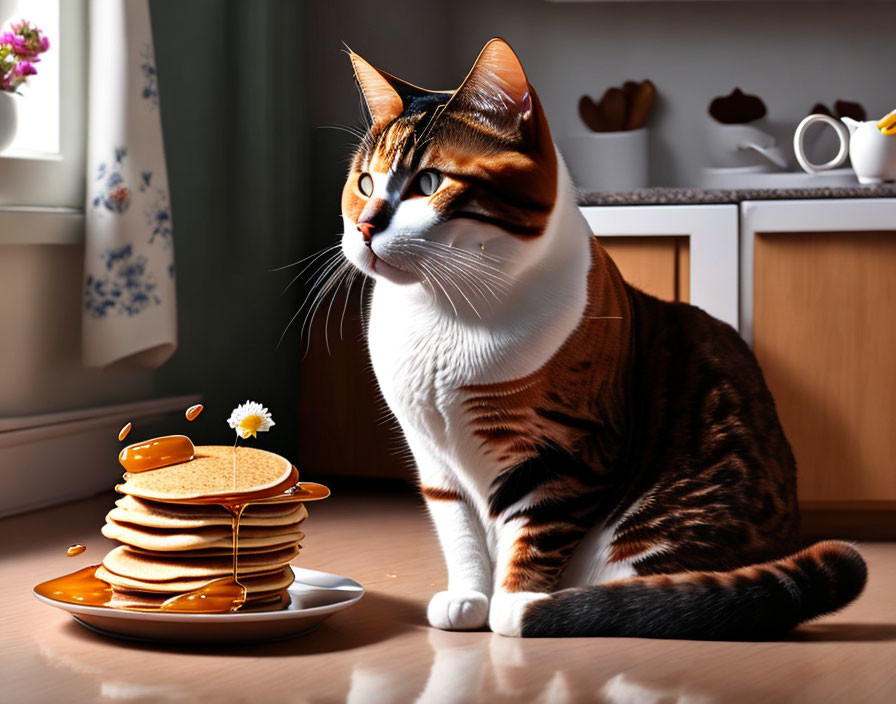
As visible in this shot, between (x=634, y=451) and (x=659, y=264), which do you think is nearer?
(x=634, y=451)

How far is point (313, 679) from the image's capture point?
1084 mm

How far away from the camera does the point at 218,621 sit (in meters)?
1.13

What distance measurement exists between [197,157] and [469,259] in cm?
139

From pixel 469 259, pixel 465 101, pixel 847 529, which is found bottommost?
pixel 847 529

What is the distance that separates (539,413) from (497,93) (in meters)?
0.36

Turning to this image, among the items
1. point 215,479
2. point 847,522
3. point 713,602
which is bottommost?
point 847,522

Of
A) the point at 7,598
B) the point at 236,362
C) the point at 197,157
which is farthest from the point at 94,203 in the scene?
the point at 7,598

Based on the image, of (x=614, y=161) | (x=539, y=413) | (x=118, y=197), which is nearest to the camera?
(x=539, y=413)

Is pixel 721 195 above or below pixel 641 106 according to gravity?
below

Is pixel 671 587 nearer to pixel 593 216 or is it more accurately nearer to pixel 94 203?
pixel 593 216

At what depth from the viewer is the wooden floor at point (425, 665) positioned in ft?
3.43

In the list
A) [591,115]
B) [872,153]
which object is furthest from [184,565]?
[591,115]

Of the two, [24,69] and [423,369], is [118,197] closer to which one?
[24,69]

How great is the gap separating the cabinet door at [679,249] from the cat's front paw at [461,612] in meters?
0.86
